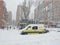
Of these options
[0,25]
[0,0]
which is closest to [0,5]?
[0,0]

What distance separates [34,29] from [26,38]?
0.15 metres

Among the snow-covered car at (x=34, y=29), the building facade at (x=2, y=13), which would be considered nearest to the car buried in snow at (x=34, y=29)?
the snow-covered car at (x=34, y=29)

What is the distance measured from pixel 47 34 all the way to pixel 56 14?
0.27 m

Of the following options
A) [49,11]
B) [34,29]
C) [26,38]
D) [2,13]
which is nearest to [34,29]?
[34,29]

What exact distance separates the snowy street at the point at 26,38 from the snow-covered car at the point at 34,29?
0.16 feet

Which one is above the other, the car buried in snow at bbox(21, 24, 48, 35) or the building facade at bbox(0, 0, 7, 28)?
the building facade at bbox(0, 0, 7, 28)

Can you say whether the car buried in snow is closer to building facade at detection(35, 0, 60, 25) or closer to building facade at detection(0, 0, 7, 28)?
building facade at detection(35, 0, 60, 25)

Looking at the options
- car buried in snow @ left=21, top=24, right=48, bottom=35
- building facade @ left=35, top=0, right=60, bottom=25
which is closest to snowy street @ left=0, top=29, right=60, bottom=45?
car buried in snow @ left=21, top=24, right=48, bottom=35

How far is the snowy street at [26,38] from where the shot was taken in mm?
1928

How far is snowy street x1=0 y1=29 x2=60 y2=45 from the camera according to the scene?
193 centimetres

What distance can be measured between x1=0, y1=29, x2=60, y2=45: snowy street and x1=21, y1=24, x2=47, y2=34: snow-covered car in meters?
0.05

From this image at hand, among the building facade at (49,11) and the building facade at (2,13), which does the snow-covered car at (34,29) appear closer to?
the building facade at (49,11)

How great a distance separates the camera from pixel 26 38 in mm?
1973

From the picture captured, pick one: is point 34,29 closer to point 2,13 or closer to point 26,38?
point 26,38
